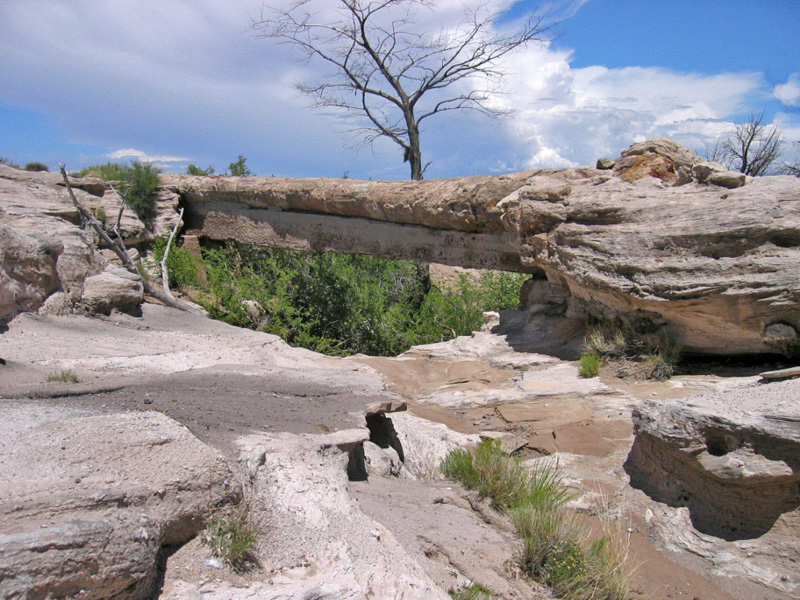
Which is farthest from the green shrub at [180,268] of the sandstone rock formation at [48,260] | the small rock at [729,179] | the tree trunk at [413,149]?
the small rock at [729,179]

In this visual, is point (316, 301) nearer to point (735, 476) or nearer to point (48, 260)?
point (48, 260)

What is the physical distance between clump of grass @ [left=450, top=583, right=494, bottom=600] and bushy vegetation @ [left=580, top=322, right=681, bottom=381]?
10.9 ft

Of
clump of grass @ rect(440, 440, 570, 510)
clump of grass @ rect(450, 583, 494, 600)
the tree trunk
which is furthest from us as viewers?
the tree trunk

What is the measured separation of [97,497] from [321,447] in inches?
48.6

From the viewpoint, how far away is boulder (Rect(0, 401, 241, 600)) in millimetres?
1890

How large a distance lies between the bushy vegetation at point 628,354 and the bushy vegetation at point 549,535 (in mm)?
2056

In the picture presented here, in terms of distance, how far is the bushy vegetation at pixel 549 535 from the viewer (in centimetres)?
Answer: 285

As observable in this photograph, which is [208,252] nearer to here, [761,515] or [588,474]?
[588,474]

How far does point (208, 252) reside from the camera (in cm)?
1038

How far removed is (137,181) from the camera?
402 inches

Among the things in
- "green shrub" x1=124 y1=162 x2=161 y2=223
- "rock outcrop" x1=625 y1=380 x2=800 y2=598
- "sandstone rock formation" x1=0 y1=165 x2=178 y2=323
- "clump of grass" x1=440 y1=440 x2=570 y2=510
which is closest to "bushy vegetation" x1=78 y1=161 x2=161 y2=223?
"green shrub" x1=124 y1=162 x2=161 y2=223

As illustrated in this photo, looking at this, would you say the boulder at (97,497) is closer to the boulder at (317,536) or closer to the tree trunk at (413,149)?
the boulder at (317,536)

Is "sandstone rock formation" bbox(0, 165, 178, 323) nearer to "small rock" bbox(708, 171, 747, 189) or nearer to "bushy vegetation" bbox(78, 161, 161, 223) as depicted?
"bushy vegetation" bbox(78, 161, 161, 223)

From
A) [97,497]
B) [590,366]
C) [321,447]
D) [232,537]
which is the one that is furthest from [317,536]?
[590,366]
